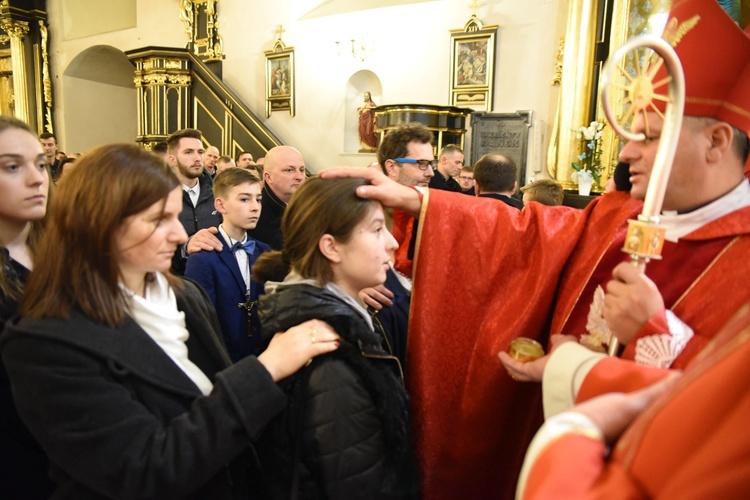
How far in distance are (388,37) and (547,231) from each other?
334 inches

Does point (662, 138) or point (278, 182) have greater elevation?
point (662, 138)

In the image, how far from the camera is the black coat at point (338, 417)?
1.21m

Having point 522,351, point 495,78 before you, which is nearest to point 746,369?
point 522,351

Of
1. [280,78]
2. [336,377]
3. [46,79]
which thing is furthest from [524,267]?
[46,79]

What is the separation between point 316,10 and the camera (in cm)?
995

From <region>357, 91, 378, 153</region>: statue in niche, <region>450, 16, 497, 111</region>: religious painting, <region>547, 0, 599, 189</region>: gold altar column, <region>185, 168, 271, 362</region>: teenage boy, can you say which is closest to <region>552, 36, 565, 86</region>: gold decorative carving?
<region>547, 0, 599, 189</region>: gold altar column

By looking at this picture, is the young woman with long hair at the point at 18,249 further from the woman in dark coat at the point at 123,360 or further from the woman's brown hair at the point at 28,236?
the woman in dark coat at the point at 123,360

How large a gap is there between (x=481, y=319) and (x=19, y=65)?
15.3 m

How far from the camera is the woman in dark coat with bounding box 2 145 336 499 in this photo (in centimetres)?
102

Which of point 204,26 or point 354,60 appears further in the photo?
point 204,26

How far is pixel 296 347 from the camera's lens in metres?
1.22

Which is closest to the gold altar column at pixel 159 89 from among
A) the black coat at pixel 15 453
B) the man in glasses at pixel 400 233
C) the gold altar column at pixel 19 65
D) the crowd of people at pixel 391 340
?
the gold altar column at pixel 19 65

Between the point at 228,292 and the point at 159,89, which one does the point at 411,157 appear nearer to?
the point at 228,292

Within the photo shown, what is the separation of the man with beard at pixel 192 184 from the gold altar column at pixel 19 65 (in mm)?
11148
